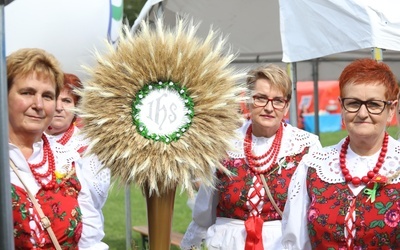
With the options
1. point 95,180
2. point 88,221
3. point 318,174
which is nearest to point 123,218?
point 95,180

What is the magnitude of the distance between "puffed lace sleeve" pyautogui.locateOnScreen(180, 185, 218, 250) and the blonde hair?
1.29 metres

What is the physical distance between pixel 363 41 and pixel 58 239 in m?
2.68

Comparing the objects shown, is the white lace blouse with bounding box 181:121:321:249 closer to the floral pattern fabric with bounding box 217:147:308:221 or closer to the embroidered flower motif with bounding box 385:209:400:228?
the floral pattern fabric with bounding box 217:147:308:221

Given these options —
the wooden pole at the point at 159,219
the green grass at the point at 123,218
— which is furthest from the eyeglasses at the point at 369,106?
the green grass at the point at 123,218

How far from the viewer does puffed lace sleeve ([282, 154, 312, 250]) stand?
312 cm

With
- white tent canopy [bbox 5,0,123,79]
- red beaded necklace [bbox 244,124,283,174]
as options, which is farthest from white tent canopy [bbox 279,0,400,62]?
white tent canopy [bbox 5,0,123,79]

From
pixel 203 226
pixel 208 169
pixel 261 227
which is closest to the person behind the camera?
pixel 208 169

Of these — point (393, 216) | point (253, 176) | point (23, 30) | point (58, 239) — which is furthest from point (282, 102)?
point (23, 30)

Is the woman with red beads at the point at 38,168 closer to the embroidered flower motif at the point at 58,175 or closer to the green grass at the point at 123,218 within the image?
the embroidered flower motif at the point at 58,175

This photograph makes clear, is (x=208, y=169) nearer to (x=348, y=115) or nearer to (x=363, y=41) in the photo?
(x=348, y=115)

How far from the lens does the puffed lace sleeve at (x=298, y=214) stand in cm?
312

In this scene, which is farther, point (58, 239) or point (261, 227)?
point (261, 227)

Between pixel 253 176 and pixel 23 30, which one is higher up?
pixel 23 30

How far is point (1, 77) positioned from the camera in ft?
6.01
